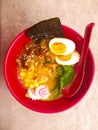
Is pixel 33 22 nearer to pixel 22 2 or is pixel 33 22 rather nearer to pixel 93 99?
pixel 22 2

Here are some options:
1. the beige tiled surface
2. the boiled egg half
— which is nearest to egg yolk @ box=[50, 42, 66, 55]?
the boiled egg half

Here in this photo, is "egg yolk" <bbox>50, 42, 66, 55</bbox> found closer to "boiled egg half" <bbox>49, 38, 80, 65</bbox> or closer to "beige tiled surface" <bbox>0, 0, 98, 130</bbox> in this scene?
"boiled egg half" <bbox>49, 38, 80, 65</bbox>

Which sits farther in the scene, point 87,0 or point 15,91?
point 87,0

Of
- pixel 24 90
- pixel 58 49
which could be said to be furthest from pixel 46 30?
pixel 24 90

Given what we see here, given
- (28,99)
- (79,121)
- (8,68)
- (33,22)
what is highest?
(33,22)

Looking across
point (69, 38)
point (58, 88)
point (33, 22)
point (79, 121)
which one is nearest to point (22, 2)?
point (33, 22)

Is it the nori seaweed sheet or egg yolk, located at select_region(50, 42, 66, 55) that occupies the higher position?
the nori seaweed sheet
